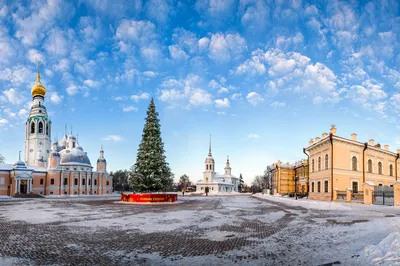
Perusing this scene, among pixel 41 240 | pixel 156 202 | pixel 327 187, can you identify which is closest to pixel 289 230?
pixel 41 240

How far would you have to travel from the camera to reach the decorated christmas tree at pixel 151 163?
32344mm

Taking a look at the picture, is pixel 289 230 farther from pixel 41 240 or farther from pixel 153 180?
pixel 153 180

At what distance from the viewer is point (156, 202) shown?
31.2m

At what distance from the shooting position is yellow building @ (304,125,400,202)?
32.8 metres

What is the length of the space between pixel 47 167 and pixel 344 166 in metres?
56.0

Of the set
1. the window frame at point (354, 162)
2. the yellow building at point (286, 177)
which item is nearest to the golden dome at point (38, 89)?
the yellow building at point (286, 177)

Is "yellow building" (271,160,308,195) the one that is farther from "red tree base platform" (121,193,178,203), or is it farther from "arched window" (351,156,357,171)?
"red tree base platform" (121,193,178,203)

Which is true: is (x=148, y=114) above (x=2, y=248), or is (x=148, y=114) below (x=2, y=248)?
above

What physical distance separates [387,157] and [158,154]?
28.5m

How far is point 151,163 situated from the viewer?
3234 cm

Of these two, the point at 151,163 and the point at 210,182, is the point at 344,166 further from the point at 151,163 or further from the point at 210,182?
the point at 210,182

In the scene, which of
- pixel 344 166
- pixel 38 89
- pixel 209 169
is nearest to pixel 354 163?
pixel 344 166

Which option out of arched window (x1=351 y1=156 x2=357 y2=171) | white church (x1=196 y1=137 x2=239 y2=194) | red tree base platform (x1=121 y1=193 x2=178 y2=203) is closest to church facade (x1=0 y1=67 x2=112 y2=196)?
red tree base platform (x1=121 y1=193 x2=178 y2=203)

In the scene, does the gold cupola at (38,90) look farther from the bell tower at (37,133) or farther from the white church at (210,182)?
the white church at (210,182)
